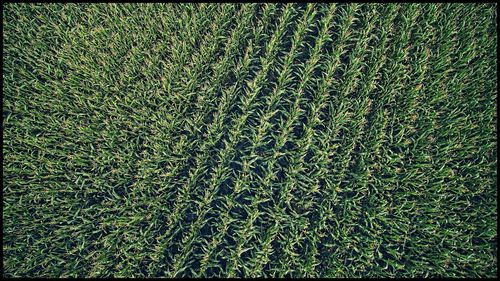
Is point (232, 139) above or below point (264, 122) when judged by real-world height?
below

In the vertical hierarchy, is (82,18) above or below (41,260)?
above

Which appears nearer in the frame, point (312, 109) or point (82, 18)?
point (312, 109)

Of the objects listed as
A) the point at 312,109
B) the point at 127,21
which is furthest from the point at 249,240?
the point at 127,21

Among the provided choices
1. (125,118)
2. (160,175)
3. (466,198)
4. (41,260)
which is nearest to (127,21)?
(125,118)

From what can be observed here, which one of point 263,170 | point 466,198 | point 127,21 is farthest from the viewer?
point 127,21

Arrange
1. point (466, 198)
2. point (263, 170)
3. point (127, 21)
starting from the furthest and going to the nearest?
1. point (127, 21)
2. point (263, 170)
3. point (466, 198)

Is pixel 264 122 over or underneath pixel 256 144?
over

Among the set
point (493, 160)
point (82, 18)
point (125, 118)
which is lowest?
point (125, 118)

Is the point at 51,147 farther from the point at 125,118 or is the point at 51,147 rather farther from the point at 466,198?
the point at 466,198
